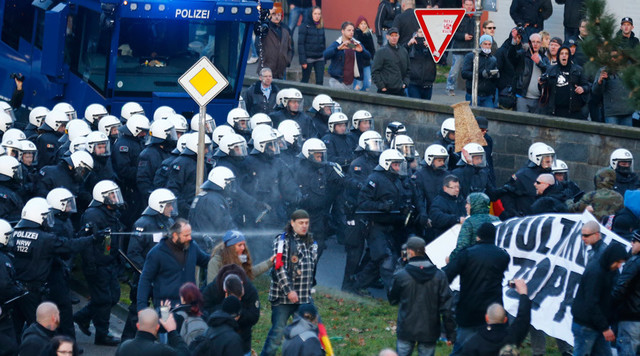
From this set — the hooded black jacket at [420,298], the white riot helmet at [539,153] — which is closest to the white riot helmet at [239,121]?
the white riot helmet at [539,153]

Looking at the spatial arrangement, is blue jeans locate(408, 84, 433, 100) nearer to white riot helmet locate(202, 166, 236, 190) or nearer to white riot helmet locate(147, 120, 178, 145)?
white riot helmet locate(147, 120, 178, 145)

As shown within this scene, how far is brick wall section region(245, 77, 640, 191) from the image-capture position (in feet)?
59.3

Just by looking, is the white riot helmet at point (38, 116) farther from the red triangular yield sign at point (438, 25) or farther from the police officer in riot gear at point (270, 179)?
the red triangular yield sign at point (438, 25)

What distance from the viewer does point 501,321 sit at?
1015cm

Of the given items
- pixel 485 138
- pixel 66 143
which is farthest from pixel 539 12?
pixel 66 143

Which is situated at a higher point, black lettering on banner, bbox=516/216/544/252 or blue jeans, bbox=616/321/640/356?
black lettering on banner, bbox=516/216/544/252

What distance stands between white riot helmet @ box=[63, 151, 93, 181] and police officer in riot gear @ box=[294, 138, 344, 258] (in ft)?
8.80

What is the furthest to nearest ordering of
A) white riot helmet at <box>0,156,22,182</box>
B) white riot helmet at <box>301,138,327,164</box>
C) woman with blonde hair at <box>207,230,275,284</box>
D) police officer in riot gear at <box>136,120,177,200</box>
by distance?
1. police officer in riot gear at <box>136,120,177,200</box>
2. white riot helmet at <box>301,138,327,164</box>
3. white riot helmet at <box>0,156,22,182</box>
4. woman with blonde hair at <box>207,230,275,284</box>

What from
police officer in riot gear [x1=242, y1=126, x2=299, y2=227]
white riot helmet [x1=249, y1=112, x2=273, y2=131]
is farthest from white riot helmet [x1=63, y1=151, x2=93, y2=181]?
white riot helmet [x1=249, y1=112, x2=273, y2=131]

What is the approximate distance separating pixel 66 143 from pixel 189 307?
7.00 m

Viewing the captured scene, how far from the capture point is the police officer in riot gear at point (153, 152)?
54.1 ft

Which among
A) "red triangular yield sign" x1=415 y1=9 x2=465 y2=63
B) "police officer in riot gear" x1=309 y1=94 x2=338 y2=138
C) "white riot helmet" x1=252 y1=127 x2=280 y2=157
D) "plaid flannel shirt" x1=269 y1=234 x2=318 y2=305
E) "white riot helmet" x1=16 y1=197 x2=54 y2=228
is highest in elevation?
"red triangular yield sign" x1=415 y1=9 x2=465 y2=63

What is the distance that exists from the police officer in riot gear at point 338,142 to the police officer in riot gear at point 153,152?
231cm

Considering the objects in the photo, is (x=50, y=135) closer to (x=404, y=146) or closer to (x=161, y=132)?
(x=161, y=132)
